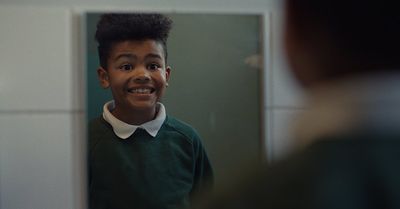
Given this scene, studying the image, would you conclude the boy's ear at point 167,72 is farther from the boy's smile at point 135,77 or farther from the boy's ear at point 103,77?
the boy's ear at point 103,77

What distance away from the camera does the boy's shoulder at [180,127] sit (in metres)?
1.23

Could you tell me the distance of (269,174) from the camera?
428mm

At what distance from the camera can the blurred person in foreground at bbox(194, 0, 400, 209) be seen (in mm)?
413

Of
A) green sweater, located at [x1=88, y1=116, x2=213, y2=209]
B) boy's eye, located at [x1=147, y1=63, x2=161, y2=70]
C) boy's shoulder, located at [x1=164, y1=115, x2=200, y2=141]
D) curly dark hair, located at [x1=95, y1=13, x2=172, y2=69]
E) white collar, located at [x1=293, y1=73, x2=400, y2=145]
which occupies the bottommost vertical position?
green sweater, located at [x1=88, y1=116, x2=213, y2=209]

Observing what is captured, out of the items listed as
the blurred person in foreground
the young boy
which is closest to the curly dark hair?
the young boy

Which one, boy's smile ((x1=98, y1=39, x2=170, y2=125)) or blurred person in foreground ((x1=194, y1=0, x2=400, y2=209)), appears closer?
blurred person in foreground ((x1=194, y1=0, x2=400, y2=209))

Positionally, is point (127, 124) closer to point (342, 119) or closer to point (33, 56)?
point (33, 56)

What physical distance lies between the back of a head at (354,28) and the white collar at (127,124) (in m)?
0.81

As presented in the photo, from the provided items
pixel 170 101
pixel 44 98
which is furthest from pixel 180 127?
pixel 44 98

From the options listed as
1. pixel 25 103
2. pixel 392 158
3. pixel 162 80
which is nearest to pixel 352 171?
pixel 392 158

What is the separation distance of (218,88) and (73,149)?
0.35 metres

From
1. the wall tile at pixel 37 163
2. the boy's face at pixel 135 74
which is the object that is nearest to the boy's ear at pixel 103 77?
the boy's face at pixel 135 74

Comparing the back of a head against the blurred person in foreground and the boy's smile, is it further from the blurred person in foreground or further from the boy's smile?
the boy's smile

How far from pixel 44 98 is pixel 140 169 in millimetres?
258
